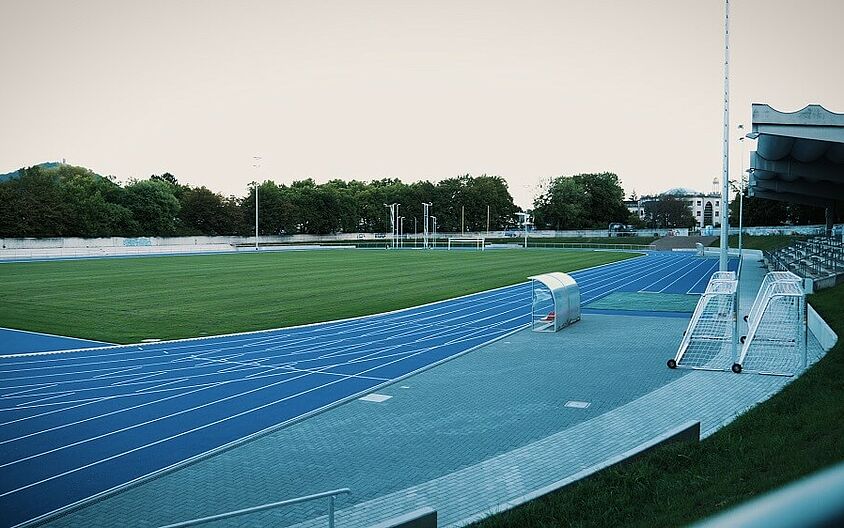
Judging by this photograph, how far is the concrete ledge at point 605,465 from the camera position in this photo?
6.75m

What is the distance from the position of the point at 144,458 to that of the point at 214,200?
97105mm

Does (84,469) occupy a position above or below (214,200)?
below

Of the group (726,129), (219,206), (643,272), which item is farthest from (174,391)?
(219,206)

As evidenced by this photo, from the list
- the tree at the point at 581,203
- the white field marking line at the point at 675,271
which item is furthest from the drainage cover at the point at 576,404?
the tree at the point at 581,203

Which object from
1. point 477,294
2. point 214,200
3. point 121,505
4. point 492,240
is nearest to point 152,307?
point 477,294

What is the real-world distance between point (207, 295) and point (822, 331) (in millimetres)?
22434

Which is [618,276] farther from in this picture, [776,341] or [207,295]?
[776,341]

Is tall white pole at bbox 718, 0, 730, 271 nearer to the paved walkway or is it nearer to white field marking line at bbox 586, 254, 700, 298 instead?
the paved walkway

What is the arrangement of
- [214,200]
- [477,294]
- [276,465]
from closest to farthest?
[276,465] → [477,294] → [214,200]

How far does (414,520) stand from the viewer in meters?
5.88

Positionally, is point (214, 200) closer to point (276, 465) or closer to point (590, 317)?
point (590, 317)

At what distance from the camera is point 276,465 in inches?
338

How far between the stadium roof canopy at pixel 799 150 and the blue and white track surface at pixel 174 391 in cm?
859

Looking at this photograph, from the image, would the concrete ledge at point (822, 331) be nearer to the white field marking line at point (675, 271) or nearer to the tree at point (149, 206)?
the white field marking line at point (675, 271)
